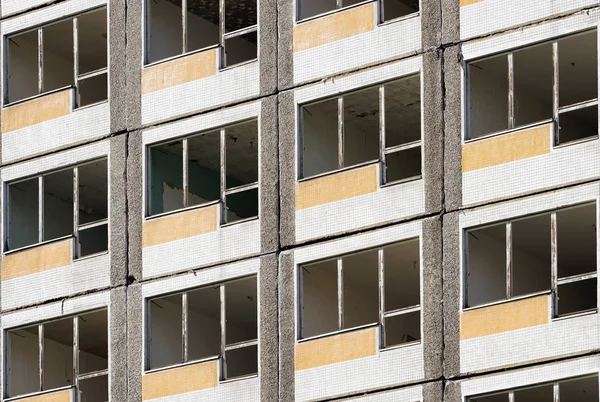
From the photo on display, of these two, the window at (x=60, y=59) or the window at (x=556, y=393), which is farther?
the window at (x=60, y=59)

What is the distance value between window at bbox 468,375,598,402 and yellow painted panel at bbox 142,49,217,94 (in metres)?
8.99

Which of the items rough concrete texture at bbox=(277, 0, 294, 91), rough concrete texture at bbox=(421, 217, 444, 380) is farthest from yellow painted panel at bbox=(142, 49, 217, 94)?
rough concrete texture at bbox=(421, 217, 444, 380)

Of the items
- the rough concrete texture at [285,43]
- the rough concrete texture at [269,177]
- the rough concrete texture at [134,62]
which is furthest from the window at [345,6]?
the rough concrete texture at [134,62]

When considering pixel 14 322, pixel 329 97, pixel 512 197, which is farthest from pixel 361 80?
pixel 14 322

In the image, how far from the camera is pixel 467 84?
3938cm

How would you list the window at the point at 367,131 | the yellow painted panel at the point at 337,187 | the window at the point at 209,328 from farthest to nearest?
the window at the point at 209,328 < the window at the point at 367,131 < the yellow painted panel at the point at 337,187

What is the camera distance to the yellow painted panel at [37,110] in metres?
45.0

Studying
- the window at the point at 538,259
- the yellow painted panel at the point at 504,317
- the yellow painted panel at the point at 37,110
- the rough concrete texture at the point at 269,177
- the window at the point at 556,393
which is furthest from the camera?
the yellow painted panel at the point at 37,110

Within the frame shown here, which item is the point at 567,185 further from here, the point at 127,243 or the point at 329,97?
the point at 127,243

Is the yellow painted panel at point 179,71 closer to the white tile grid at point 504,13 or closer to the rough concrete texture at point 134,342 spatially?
the rough concrete texture at point 134,342

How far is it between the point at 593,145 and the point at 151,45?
10.5m

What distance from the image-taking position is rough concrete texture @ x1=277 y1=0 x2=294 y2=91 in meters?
41.8

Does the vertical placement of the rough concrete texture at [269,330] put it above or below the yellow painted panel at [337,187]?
below

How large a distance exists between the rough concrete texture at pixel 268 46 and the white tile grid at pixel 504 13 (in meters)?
4.10
